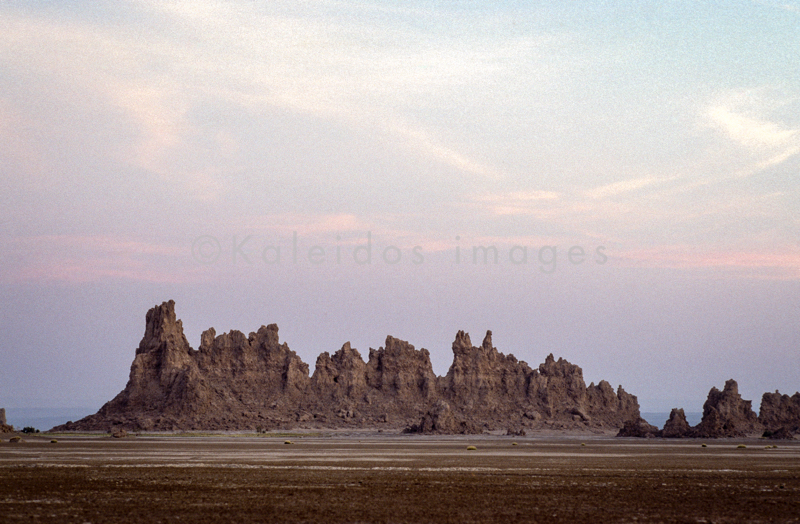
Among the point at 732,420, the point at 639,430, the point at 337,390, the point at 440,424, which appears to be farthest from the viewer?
the point at 337,390

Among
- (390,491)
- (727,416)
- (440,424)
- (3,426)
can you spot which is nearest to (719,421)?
(727,416)

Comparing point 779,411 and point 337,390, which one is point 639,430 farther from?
point 337,390

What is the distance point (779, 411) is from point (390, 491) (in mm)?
99416

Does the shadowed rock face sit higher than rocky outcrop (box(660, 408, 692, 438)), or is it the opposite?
the shadowed rock face

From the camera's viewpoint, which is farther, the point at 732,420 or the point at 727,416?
the point at 727,416

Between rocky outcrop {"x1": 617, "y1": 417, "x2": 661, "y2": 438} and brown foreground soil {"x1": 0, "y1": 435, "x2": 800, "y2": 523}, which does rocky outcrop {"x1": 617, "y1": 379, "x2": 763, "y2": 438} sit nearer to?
rocky outcrop {"x1": 617, "y1": 417, "x2": 661, "y2": 438}

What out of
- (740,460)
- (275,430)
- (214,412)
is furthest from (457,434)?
(740,460)

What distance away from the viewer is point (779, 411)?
11269 cm

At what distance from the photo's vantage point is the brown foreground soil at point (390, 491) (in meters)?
23.4

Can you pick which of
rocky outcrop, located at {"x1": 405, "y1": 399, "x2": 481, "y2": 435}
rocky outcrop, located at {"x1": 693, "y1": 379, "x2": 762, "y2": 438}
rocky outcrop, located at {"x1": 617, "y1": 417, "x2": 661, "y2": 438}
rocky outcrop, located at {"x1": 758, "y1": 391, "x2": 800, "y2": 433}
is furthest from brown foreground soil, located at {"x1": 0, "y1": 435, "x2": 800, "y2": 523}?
rocky outcrop, located at {"x1": 758, "y1": 391, "x2": 800, "y2": 433}

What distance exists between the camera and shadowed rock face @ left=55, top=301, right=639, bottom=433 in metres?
119

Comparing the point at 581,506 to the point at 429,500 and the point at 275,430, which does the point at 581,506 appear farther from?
the point at 275,430

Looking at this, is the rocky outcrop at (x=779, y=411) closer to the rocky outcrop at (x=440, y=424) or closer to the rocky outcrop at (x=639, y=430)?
the rocky outcrop at (x=639, y=430)

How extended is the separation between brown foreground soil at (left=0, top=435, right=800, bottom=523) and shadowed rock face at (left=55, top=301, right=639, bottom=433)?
230 ft
